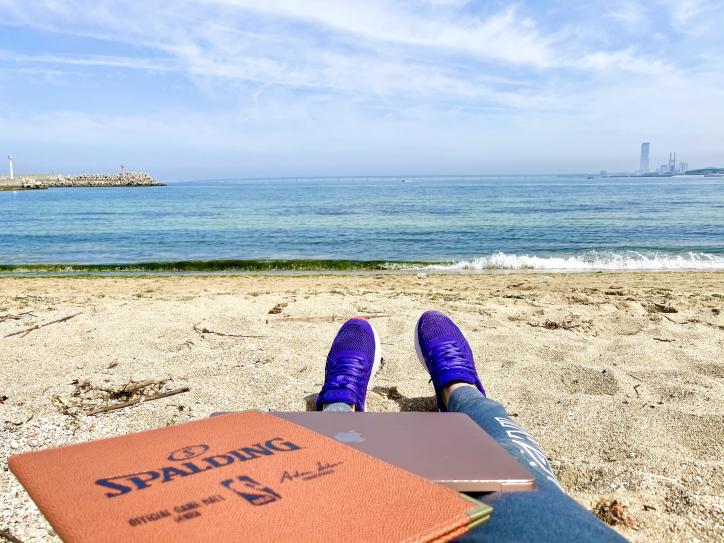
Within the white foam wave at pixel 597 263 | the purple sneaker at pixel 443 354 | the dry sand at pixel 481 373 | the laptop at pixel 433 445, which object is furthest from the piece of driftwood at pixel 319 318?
the white foam wave at pixel 597 263

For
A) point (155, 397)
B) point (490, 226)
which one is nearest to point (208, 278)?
point (155, 397)

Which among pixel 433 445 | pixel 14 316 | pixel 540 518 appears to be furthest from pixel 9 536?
pixel 14 316

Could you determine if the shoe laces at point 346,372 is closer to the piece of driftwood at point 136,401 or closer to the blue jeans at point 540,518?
the piece of driftwood at point 136,401

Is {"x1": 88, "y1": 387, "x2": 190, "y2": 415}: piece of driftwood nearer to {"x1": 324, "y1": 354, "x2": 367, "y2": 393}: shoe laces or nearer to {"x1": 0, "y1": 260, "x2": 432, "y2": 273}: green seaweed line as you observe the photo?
{"x1": 324, "y1": 354, "x2": 367, "y2": 393}: shoe laces

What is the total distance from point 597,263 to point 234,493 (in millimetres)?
10716

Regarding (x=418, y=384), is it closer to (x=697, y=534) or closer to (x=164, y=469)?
(x=697, y=534)

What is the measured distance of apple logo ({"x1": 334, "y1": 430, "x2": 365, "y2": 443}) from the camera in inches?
51.9

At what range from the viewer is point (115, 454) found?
1.12 metres

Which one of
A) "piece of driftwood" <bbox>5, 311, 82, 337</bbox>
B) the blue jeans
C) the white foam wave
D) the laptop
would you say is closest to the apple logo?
the laptop

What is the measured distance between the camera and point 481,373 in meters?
3.09

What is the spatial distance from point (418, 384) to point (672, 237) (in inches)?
562

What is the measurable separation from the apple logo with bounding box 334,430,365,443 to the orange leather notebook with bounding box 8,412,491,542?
0.12m

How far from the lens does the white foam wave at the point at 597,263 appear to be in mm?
9961

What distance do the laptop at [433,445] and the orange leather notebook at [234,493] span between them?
131 millimetres
